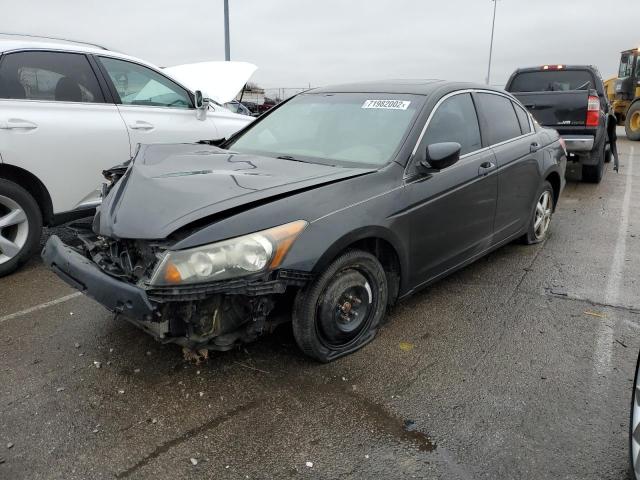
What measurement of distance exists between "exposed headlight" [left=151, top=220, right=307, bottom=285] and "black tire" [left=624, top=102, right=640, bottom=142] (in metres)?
17.7

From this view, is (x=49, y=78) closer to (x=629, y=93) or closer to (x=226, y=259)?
(x=226, y=259)

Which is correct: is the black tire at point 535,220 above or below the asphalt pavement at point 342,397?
above

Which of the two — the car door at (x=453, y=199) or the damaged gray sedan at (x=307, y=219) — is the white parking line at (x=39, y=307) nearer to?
the damaged gray sedan at (x=307, y=219)

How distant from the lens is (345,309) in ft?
9.87

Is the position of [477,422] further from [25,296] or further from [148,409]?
[25,296]

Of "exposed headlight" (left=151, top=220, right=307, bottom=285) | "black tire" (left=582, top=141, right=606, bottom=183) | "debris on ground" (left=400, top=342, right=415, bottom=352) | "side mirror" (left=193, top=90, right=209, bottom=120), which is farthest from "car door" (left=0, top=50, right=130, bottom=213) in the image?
"black tire" (left=582, top=141, right=606, bottom=183)

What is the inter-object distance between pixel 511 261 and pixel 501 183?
1.02 meters

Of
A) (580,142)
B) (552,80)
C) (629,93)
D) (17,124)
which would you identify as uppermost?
(552,80)

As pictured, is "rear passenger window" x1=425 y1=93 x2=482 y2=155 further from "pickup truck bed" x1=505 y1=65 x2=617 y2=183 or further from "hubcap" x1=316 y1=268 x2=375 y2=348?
"pickup truck bed" x1=505 y1=65 x2=617 y2=183

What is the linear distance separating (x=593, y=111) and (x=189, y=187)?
7534mm

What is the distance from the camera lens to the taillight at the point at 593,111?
8.11 m

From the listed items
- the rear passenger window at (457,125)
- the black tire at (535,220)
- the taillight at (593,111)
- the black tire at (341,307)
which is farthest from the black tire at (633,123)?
the black tire at (341,307)

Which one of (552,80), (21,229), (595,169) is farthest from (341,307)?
(552,80)

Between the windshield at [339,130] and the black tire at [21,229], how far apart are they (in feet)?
5.67
